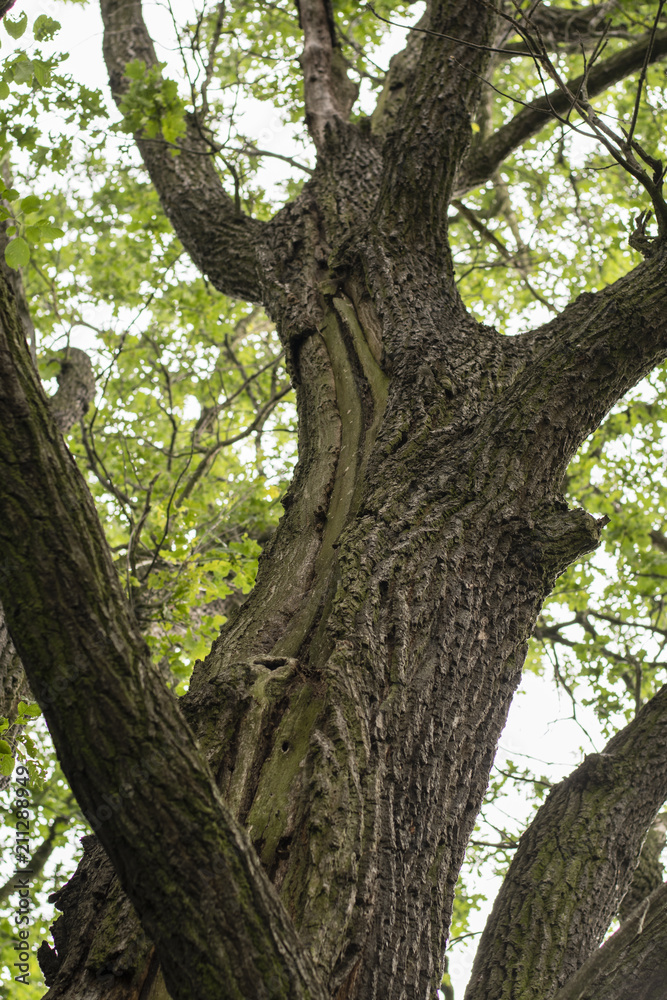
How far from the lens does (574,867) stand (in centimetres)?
268

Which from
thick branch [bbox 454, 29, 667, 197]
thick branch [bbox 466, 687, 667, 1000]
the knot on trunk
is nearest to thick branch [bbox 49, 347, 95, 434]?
thick branch [bbox 454, 29, 667, 197]

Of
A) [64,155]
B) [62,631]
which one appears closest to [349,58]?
[64,155]

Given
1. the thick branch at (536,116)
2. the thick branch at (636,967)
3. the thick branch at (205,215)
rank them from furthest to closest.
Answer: the thick branch at (536,116) < the thick branch at (205,215) < the thick branch at (636,967)

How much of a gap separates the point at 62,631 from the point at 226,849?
475mm

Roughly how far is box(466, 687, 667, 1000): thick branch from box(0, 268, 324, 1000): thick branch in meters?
1.57

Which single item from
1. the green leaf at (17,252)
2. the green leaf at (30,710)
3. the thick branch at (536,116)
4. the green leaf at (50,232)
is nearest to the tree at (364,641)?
the green leaf at (17,252)

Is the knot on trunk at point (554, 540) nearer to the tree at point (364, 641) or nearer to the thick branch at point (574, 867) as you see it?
the tree at point (364, 641)

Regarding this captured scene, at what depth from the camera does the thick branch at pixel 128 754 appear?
3.90 feet

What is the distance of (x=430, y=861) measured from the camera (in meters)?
1.82

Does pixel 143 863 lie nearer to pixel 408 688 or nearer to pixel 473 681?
pixel 408 688

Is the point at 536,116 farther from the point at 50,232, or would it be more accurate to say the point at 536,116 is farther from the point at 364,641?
the point at 364,641

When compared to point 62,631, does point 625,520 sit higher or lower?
higher

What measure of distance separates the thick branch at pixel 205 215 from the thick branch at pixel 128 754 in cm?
255

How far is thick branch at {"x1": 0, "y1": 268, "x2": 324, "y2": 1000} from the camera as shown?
1189mm
